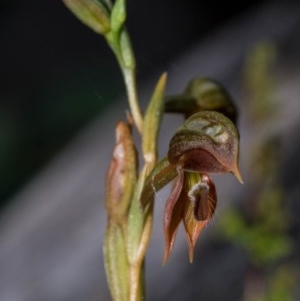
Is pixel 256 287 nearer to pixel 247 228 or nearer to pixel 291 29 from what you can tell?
pixel 247 228

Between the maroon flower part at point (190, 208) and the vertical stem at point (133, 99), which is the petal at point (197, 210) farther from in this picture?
the vertical stem at point (133, 99)

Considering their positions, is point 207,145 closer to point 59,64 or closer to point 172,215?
point 172,215

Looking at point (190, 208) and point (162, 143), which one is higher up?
point (190, 208)

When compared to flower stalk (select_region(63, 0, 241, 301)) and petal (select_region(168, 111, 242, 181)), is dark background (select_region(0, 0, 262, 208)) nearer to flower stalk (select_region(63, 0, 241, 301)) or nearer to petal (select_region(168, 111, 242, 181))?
flower stalk (select_region(63, 0, 241, 301))

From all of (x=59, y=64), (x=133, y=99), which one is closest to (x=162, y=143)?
(x=59, y=64)

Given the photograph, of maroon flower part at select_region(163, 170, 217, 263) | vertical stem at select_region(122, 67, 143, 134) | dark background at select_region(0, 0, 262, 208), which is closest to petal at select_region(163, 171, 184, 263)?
maroon flower part at select_region(163, 170, 217, 263)
